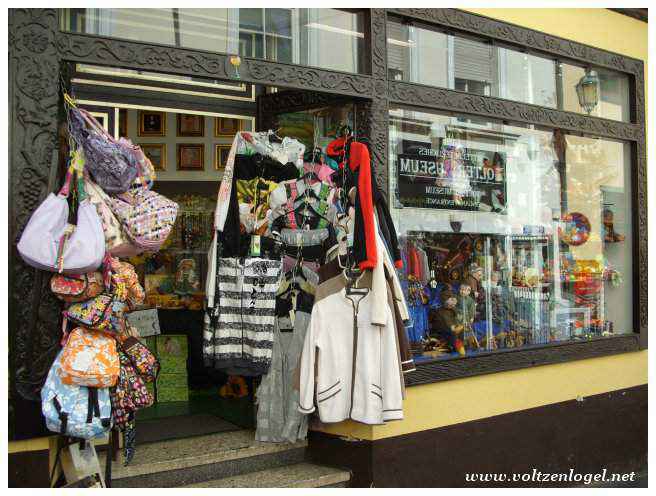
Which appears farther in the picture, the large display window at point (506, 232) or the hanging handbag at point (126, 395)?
the large display window at point (506, 232)

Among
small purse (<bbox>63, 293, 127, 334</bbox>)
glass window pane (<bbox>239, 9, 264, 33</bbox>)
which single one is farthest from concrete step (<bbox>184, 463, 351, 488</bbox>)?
glass window pane (<bbox>239, 9, 264, 33</bbox>)

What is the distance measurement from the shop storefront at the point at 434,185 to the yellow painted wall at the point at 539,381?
0.02 meters

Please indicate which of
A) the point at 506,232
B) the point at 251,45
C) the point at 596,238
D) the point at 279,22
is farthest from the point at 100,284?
the point at 596,238

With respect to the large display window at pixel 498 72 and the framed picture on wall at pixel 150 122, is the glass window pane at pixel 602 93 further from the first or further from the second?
the framed picture on wall at pixel 150 122

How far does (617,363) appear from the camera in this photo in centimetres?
706

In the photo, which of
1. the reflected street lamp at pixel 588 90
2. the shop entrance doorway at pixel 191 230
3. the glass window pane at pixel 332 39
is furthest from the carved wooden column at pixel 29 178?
the reflected street lamp at pixel 588 90

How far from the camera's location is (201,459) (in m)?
4.95

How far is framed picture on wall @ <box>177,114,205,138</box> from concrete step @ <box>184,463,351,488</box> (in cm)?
356

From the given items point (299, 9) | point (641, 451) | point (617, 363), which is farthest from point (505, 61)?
point (641, 451)

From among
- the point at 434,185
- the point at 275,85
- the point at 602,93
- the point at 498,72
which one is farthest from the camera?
the point at 602,93

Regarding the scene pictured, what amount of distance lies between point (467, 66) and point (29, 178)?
12.5 feet

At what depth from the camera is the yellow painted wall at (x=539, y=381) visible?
5398 millimetres

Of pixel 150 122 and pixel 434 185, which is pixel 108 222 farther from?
pixel 150 122

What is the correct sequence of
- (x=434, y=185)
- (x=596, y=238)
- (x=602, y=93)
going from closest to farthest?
1. (x=434, y=185)
2. (x=602, y=93)
3. (x=596, y=238)
